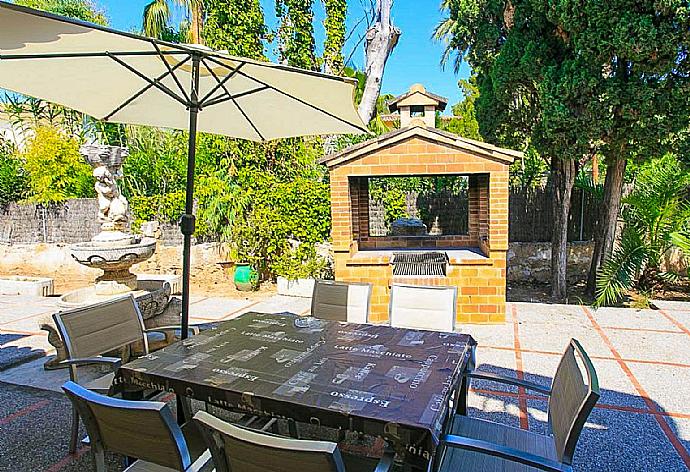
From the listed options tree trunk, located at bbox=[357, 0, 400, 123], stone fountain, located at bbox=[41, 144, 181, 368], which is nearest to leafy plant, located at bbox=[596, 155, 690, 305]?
stone fountain, located at bbox=[41, 144, 181, 368]

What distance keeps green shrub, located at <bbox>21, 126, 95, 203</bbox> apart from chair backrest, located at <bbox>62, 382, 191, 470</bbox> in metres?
10.9

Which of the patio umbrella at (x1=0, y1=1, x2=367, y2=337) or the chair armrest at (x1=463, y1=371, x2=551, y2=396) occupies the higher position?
the patio umbrella at (x1=0, y1=1, x2=367, y2=337)

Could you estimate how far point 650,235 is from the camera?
7570 mm

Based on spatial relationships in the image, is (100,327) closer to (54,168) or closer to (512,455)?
(512,455)

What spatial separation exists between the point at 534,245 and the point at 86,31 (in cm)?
893

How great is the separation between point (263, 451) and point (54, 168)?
12.3 meters

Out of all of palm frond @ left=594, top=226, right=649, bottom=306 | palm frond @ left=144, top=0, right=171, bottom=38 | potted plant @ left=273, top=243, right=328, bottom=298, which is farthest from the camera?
palm frond @ left=144, top=0, right=171, bottom=38

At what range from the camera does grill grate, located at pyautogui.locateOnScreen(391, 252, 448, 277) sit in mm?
6207

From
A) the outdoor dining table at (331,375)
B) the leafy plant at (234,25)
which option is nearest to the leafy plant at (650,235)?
the outdoor dining table at (331,375)

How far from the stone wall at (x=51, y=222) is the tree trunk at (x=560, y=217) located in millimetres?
9990

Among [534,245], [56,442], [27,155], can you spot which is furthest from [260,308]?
[27,155]

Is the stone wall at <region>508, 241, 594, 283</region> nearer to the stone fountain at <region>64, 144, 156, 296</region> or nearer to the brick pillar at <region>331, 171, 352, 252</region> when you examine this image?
the brick pillar at <region>331, 171, 352, 252</region>

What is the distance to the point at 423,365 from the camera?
2.48 m

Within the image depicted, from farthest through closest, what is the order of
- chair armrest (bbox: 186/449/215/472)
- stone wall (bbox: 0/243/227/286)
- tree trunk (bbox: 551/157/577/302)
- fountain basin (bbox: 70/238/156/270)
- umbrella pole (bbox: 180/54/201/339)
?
stone wall (bbox: 0/243/227/286)
tree trunk (bbox: 551/157/577/302)
fountain basin (bbox: 70/238/156/270)
umbrella pole (bbox: 180/54/201/339)
chair armrest (bbox: 186/449/215/472)
